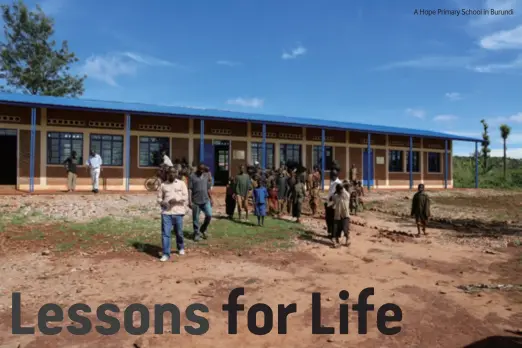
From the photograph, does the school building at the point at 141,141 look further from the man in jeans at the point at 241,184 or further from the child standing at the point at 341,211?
the child standing at the point at 341,211

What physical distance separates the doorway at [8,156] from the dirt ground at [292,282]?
5.98 m

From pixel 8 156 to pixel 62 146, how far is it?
2.22m

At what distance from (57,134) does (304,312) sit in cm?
1494

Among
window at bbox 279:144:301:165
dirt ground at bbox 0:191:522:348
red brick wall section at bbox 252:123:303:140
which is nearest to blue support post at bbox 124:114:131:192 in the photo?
dirt ground at bbox 0:191:522:348

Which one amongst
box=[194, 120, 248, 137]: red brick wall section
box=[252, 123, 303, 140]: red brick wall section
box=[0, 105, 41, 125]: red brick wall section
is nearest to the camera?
box=[0, 105, 41, 125]: red brick wall section

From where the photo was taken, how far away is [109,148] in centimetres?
1719

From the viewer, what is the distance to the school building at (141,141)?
1566cm

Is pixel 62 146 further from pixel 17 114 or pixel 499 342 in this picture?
pixel 499 342

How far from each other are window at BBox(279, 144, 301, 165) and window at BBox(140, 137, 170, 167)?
6340 millimetres

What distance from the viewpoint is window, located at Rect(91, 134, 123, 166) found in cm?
1694

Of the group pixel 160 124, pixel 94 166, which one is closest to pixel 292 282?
pixel 94 166

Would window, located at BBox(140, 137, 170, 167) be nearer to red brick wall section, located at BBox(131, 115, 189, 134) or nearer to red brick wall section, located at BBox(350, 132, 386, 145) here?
red brick wall section, located at BBox(131, 115, 189, 134)

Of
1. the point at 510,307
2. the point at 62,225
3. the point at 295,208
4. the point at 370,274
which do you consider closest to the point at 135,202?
the point at 62,225

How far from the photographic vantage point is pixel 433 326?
4.55 meters
